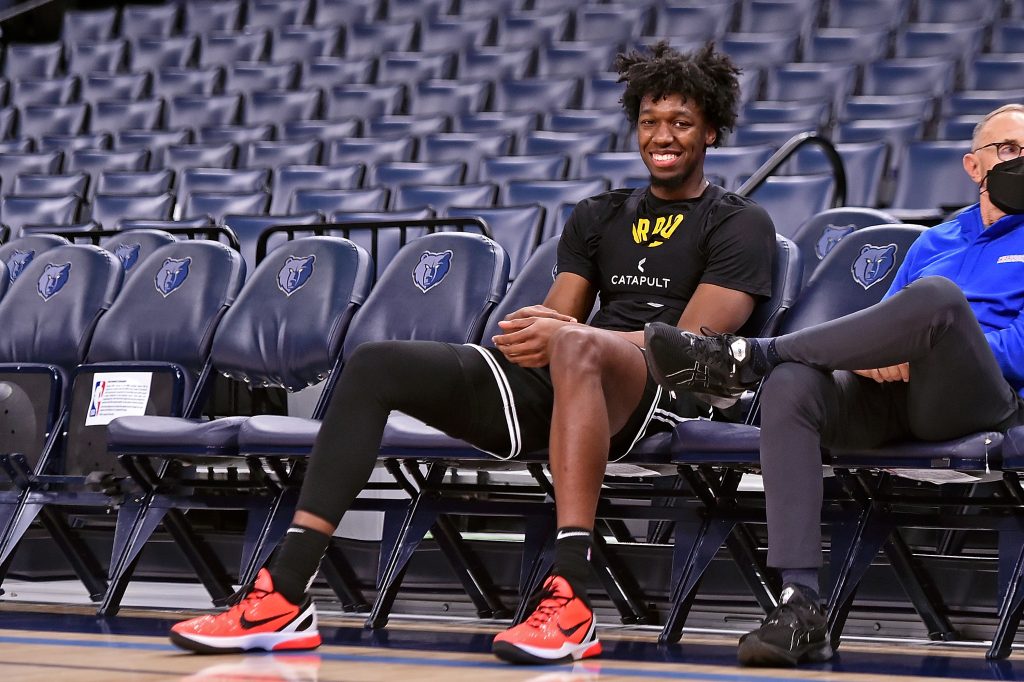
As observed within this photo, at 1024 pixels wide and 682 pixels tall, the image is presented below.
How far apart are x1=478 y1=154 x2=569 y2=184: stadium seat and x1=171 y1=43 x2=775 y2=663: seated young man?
9.52 feet

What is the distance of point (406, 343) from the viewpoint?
8.18 feet

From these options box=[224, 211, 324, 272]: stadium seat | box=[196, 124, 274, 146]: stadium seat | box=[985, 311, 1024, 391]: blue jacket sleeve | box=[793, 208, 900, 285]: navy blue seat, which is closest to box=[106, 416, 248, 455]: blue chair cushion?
box=[793, 208, 900, 285]: navy blue seat

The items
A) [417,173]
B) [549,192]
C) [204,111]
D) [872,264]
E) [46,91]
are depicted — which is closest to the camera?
[872,264]

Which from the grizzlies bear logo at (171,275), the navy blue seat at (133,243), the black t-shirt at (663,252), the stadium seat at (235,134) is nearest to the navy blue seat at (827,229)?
the black t-shirt at (663,252)

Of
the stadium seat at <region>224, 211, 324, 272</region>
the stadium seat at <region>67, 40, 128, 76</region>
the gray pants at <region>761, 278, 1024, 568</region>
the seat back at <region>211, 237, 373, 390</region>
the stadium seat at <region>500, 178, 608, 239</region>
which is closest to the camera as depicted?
the gray pants at <region>761, 278, 1024, 568</region>

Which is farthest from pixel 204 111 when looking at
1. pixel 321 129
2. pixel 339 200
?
pixel 339 200

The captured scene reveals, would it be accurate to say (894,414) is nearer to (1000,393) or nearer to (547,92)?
(1000,393)

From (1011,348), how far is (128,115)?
668 cm

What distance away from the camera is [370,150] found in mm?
6836

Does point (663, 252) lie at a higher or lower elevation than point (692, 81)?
lower

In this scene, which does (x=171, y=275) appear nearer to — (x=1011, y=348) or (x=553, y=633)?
(x=553, y=633)

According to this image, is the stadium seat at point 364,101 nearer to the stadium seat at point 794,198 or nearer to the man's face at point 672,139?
the stadium seat at point 794,198

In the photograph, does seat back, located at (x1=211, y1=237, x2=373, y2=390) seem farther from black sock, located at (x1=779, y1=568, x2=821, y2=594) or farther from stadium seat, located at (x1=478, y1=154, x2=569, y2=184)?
stadium seat, located at (x1=478, y1=154, x2=569, y2=184)

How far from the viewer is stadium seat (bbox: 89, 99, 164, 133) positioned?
26.6 ft
